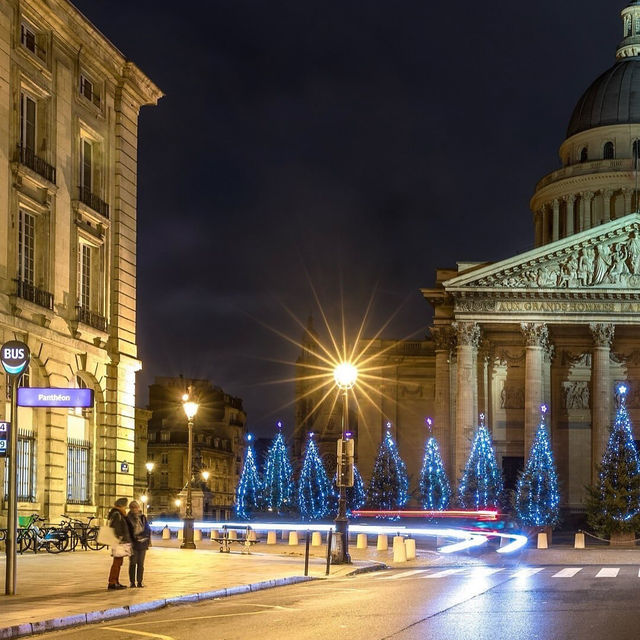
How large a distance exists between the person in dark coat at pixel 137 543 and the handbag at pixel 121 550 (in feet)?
0.74

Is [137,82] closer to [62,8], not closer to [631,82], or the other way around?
[62,8]

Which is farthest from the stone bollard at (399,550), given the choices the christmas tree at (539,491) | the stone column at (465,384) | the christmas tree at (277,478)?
the christmas tree at (277,478)

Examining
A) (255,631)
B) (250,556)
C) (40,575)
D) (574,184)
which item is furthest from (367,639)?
(574,184)

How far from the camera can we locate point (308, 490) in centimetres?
8981

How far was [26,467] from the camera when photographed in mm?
36531

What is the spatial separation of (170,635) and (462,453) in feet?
220

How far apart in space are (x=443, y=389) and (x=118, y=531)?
64342 mm

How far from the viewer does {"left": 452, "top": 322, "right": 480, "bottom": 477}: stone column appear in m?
83.6

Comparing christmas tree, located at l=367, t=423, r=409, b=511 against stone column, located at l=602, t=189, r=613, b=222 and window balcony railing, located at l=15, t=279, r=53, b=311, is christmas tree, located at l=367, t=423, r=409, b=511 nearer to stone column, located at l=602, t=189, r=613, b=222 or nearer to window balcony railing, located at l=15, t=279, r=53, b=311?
stone column, located at l=602, t=189, r=613, b=222

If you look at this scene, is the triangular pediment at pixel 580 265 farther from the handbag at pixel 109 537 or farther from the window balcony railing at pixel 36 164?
the handbag at pixel 109 537

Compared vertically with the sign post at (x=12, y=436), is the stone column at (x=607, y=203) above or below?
above

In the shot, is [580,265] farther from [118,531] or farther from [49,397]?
[49,397]

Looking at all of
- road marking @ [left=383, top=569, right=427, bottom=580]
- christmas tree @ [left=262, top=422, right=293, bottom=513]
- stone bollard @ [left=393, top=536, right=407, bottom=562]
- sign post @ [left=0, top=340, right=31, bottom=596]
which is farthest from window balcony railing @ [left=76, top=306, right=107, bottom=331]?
christmas tree @ [left=262, top=422, right=293, bottom=513]

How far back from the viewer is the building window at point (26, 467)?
3625cm
